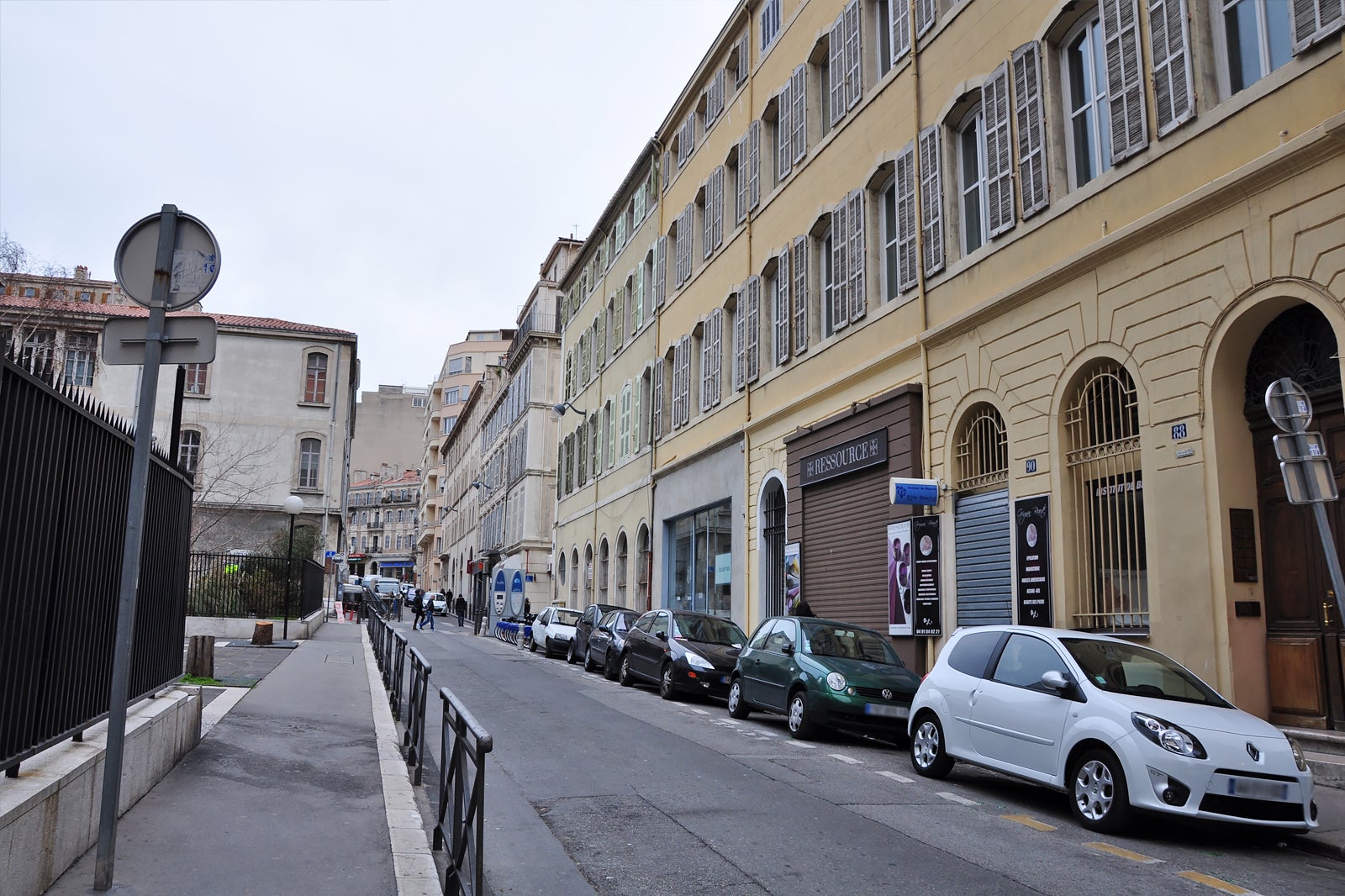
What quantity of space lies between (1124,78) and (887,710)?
7862mm

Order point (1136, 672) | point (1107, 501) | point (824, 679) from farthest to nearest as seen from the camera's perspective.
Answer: point (1107, 501)
point (824, 679)
point (1136, 672)

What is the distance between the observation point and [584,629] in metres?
25.8

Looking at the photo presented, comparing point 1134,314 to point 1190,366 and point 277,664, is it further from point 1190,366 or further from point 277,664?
point 277,664

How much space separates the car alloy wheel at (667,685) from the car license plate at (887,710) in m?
5.69

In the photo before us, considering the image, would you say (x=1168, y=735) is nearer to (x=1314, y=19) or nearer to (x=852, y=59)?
(x=1314, y=19)

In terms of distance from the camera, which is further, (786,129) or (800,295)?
(786,129)

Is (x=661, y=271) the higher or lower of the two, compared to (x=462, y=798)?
higher

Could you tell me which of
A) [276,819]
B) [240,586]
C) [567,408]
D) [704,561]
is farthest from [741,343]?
[567,408]

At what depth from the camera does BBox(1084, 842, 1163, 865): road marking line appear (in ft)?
23.5

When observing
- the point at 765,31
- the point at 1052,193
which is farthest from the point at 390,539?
the point at 1052,193

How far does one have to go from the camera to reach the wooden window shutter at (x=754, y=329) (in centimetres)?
2447

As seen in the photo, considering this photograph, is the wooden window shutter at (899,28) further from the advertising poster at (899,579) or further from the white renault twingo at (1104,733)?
the white renault twingo at (1104,733)

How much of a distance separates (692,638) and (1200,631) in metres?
8.85

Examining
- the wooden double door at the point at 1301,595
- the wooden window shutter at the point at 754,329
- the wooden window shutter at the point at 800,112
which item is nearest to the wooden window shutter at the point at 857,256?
the wooden window shutter at the point at 800,112
